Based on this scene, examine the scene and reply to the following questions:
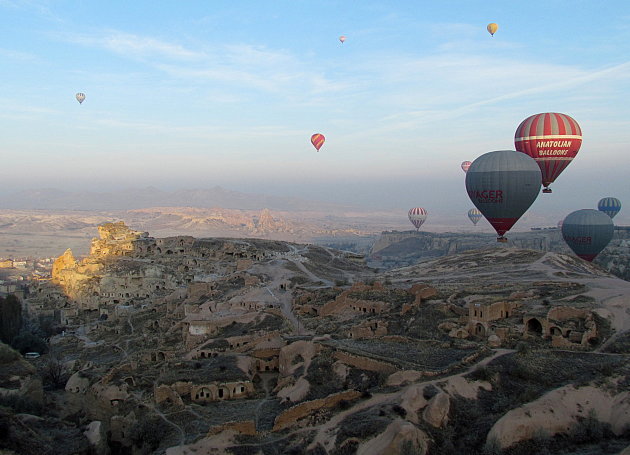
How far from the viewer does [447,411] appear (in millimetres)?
17250

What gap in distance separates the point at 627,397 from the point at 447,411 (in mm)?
5399

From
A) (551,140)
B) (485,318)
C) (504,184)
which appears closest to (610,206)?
(551,140)

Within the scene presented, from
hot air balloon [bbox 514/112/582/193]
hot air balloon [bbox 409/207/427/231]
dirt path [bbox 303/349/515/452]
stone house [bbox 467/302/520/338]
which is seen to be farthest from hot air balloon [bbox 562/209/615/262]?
hot air balloon [bbox 409/207/427/231]

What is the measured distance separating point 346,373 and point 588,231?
3665 cm

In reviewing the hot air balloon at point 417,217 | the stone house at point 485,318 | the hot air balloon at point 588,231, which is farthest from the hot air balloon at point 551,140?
the hot air balloon at point 417,217

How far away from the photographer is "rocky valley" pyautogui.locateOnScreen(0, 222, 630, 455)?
16812 millimetres

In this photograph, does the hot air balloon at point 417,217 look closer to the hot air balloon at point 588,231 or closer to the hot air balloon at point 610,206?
the hot air balloon at point 610,206

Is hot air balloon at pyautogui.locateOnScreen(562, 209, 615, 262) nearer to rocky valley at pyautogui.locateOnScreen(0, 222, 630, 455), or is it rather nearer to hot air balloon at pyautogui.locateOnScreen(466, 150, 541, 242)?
rocky valley at pyautogui.locateOnScreen(0, 222, 630, 455)

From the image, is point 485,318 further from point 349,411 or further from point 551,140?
point 551,140

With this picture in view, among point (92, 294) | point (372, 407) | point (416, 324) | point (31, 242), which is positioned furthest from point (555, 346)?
point (31, 242)

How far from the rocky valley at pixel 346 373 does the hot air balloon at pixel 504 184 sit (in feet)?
15.2

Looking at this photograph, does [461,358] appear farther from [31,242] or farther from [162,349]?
[31,242]

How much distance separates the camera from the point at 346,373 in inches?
859

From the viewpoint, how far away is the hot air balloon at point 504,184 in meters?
41.1
